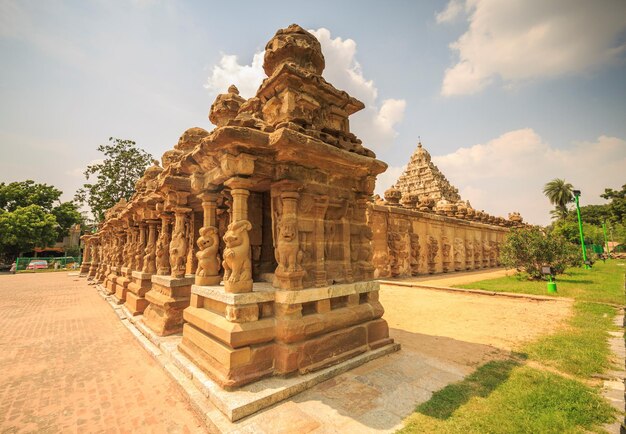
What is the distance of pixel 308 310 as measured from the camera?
12.7ft

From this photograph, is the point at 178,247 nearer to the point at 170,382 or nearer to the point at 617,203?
the point at 170,382

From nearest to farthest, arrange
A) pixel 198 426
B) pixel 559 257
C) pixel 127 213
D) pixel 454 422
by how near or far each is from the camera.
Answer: pixel 454 422 → pixel 198 426 → pixel 127 213 → pixel 559 257

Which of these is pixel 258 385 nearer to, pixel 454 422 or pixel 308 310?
pixel 308 310

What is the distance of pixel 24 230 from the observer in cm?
3103

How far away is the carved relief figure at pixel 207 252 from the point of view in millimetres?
4355

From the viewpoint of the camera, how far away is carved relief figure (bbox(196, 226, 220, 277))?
436cm

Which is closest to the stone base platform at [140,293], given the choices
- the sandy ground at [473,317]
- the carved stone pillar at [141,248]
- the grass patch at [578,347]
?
the carved stone pillar at [141,248]

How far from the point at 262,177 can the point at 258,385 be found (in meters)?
2.66

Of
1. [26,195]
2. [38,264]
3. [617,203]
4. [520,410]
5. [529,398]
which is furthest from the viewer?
[617,203]

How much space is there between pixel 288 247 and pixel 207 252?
1537 millimetres

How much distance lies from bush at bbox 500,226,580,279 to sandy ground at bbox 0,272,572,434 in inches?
248

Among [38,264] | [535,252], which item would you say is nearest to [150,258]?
[535,252]

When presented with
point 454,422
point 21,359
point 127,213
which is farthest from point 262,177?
point 127,213

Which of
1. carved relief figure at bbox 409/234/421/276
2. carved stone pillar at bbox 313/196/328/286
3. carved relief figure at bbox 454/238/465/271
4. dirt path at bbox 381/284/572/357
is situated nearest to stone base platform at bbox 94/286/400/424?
carved stone pillar at bbox 313/196/328/286
